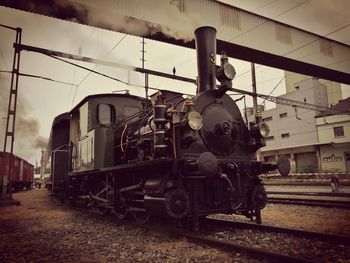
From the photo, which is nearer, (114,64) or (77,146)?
(77,146)

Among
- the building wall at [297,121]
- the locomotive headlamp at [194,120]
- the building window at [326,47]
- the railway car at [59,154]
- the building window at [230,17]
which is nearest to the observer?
the locomotive headlamp at [194,120]

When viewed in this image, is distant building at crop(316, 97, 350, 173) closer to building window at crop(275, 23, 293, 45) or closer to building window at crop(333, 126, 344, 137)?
building window at crop(333, 126, 344, 137)

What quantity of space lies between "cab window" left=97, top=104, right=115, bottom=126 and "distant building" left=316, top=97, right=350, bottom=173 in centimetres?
2394

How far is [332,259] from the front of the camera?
11.2 ft

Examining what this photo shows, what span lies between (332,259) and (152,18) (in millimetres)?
7977

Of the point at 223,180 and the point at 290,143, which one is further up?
the point at 290,143

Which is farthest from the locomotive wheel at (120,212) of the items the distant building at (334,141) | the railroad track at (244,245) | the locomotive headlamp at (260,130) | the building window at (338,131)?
→ the building window at (338,131)

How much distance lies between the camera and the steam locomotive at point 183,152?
189 inches

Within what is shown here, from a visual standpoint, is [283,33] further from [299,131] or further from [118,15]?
[299,131]

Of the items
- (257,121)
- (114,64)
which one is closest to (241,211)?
(257,121)

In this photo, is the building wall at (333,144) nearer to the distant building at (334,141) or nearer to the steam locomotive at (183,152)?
the distant building at (334,141)

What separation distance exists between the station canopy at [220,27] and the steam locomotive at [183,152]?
257 centimetres

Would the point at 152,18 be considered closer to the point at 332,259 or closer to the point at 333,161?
the point at 332,259

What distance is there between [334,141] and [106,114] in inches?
1009
